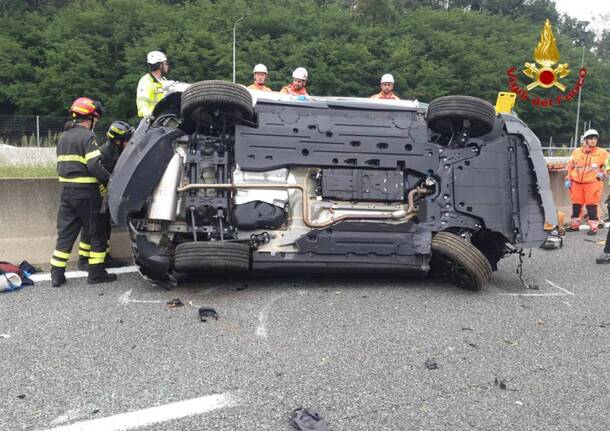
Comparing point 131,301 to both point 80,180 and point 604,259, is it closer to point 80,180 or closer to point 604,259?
point 80,180

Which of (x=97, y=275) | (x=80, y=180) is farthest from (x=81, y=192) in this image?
(x=97, y=275)

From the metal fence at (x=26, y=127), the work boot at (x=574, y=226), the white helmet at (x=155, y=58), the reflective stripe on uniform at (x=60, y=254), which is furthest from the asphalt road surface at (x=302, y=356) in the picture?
the metal fence at (x=26, y=127)

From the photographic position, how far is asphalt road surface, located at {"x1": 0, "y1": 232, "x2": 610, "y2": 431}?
2.50 m

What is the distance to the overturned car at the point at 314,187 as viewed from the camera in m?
4.22

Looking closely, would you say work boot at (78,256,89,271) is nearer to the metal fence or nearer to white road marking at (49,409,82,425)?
white road marking at (49,409,82,425)

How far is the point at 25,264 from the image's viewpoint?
15.7 feet

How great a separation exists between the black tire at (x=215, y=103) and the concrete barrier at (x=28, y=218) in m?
1.76

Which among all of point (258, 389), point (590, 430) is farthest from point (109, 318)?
point (590, 430)

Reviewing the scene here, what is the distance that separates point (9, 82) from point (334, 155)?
3055 cm

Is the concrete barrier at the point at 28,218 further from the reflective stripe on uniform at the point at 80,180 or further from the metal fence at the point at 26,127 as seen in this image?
the metal fence at the point at 26,127

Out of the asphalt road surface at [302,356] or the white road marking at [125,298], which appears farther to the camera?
the white road marking at [125,298]

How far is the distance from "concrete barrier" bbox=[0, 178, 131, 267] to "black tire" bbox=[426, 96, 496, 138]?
11.5 ft

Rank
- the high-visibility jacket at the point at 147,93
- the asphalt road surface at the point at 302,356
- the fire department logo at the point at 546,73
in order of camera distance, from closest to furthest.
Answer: the asphalt road surface at the point at 302,356
the high-visibility jacket at the point at 147,93
the fire department logo at the point at 546,73

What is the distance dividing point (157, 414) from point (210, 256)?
173 cm
